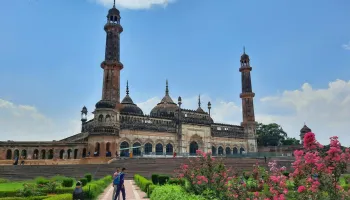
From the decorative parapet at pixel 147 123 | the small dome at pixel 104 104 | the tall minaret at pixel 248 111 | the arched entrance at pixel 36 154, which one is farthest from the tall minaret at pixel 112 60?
the tall minaret at pixel 248 111

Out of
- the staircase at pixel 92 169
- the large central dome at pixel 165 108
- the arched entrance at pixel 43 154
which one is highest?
the large central dome at pixel 165 108

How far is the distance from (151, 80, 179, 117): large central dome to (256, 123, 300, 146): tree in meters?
22.3

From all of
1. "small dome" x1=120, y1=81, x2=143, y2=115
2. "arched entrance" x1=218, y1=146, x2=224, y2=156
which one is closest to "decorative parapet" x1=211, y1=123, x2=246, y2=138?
"arched entrance" x1=218, y1=146, x2=224, y2=156

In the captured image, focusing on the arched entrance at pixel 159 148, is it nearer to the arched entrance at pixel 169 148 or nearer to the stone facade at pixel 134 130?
the stone facade at pixel 134 130

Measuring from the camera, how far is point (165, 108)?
45.4 metres

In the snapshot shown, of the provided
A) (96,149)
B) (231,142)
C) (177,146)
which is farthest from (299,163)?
(231,142)

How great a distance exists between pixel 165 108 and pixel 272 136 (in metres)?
25.7

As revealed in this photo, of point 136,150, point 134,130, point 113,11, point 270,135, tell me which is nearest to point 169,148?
point 136,150

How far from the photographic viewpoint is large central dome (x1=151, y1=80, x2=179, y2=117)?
44.4m

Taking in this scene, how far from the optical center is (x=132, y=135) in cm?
3741

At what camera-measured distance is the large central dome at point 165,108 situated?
44.4m

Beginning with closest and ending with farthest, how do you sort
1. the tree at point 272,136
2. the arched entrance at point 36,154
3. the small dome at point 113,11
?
the arched entrance at point 36,154 → the small dome at point 113,11 → the tree at point 272,136

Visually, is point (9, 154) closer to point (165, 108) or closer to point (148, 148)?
point (148, 148)

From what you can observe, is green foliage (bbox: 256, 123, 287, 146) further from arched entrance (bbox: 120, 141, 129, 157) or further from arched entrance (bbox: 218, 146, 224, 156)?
arched entrance (bbox: 120, 141, 129, 157)
